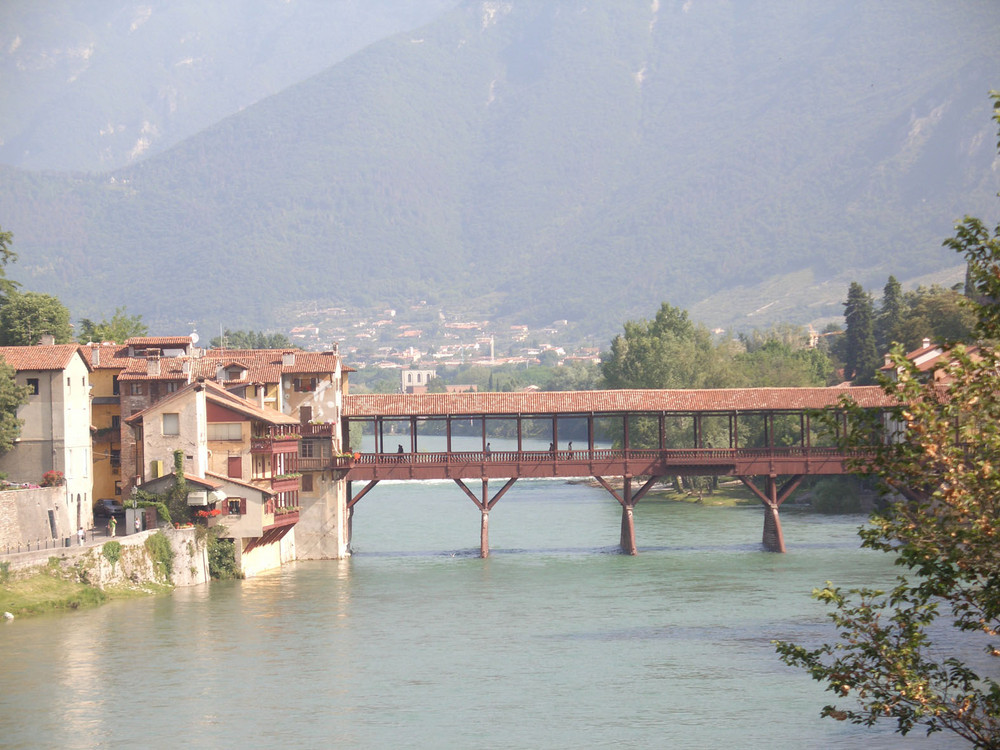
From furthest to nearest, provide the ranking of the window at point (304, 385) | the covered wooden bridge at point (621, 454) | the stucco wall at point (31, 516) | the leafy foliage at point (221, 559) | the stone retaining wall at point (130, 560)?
the window at point (304, 385) < the covered wooden bridge at point (621, 454) < the leafy foliage at point (221, 559) < the stucco wall at point (31, 516) < the stone retaining wall at point (130, 560)

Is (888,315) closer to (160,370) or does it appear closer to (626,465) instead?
(626,465)

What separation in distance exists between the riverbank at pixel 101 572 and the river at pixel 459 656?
3.65 ft

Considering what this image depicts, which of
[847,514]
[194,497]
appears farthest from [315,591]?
[847,514]

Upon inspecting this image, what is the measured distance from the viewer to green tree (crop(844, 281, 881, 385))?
14014 centimetres

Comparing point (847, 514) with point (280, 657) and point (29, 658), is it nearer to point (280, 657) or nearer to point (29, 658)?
point (280, 657)

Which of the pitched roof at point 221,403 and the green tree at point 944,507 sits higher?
the pitched roof at point 221,403

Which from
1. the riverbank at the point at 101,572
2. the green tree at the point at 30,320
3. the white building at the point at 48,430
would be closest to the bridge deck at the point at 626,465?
the riverbank at the point at 101,572

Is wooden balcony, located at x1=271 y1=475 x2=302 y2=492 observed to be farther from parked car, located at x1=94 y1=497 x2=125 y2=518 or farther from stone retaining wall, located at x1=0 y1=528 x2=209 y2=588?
parked car, located at x1=94 y1=497 x2=125 y2=518

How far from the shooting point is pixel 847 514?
10288 centimetres

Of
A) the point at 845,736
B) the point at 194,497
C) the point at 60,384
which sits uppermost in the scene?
the point at 60,384

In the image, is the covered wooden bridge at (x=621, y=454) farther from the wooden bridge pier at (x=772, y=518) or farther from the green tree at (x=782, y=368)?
the green tree at (x=782, y=368)

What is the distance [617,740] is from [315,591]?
2939cm

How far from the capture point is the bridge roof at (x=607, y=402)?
82438mm

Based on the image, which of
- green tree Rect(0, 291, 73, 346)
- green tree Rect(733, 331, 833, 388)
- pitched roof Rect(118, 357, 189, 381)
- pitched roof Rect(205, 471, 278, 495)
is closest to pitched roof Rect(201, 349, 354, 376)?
pitched roof Rect(118, 357, 189, 381)
